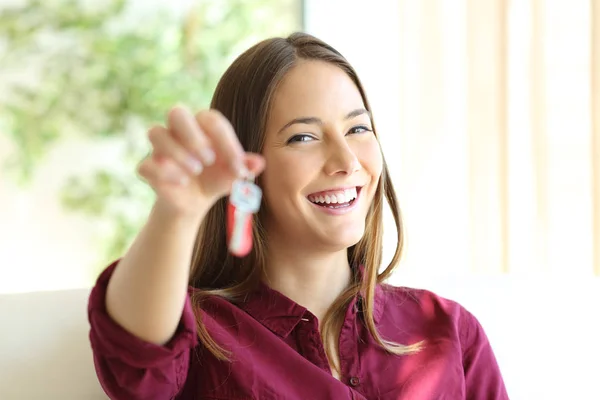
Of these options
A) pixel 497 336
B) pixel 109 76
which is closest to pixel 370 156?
pixel 497 336

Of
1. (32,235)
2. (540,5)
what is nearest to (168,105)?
(32,235)

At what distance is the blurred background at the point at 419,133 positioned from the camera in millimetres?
1557

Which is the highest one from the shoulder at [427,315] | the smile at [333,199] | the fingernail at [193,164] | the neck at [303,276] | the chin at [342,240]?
the fingernail at [193,164]

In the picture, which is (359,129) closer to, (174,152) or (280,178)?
(280,178)

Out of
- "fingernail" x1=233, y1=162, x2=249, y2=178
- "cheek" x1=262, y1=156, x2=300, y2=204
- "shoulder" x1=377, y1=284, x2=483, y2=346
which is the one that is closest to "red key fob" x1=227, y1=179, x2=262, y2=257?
"fingernail" x1=233, y1=162, x2=249, y2=178

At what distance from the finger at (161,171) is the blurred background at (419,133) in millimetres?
910

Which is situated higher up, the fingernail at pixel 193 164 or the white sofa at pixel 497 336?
the fingernail at pixel 193 164

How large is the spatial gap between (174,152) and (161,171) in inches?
0.9

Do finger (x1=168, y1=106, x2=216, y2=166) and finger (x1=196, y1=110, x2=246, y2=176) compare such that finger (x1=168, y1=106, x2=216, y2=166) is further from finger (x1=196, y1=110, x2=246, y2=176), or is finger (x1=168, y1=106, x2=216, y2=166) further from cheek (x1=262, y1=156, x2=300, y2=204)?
cheek (x1=262, y1=156, x2=300, y2=204)

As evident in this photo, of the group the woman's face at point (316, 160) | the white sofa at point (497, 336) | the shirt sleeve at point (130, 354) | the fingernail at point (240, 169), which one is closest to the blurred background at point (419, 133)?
the white sofa at point (497, 336)

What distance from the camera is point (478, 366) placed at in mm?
1347

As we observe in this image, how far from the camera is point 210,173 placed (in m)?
0.81

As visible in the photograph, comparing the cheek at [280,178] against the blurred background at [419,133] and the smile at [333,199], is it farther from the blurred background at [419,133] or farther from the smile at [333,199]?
the blurred background at [419,133]

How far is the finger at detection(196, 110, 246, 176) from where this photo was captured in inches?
30.1
